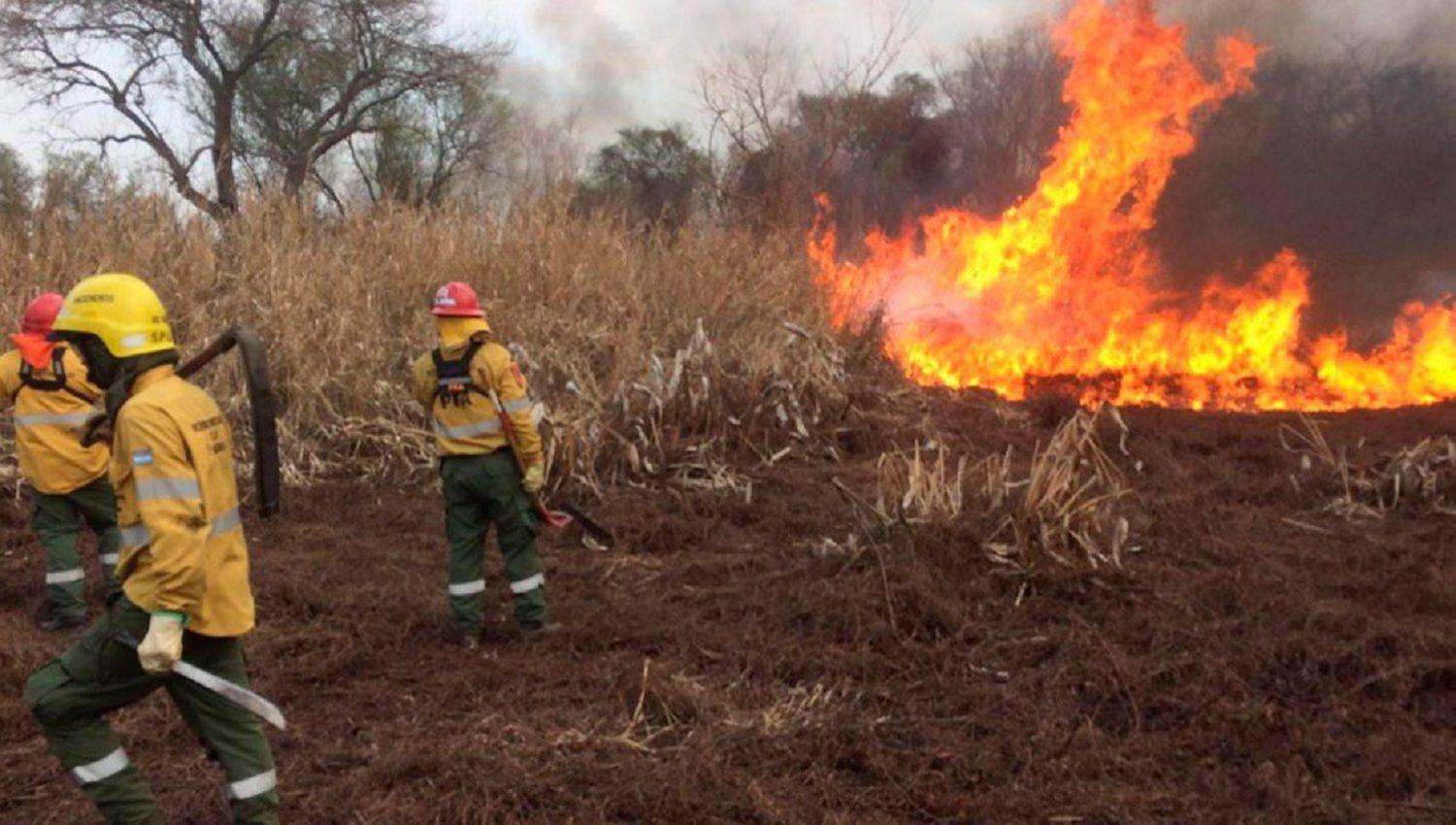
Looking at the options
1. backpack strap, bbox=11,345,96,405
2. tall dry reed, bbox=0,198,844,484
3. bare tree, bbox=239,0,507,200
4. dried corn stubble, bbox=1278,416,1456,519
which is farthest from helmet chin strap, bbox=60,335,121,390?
bare tree, bbox=239,0,507,200

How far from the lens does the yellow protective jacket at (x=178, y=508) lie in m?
2.91

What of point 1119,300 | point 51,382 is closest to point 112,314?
point 51,382

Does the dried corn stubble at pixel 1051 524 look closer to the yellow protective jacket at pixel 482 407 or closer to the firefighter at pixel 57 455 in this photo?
the yellow protective jacket at pixel 482 407

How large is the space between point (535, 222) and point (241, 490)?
171 inches

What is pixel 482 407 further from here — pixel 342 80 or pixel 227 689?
pixel 342 80

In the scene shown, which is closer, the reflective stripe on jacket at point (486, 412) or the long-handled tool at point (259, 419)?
the long-handled tool at point (259, 419)

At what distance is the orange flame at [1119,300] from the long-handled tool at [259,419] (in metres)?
9.42

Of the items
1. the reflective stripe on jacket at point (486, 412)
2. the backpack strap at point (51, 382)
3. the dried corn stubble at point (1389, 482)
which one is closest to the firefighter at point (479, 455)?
the reflective stripe on jacket at point (486, 412)

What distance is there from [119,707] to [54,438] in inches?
125

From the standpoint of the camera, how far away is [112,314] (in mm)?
2992

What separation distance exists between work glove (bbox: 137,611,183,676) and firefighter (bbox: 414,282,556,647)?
7.77 feet

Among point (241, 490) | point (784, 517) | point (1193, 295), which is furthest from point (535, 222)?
point (1193, 295)

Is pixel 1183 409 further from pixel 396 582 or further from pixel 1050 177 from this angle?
pixel 396 582

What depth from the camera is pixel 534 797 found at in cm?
362
